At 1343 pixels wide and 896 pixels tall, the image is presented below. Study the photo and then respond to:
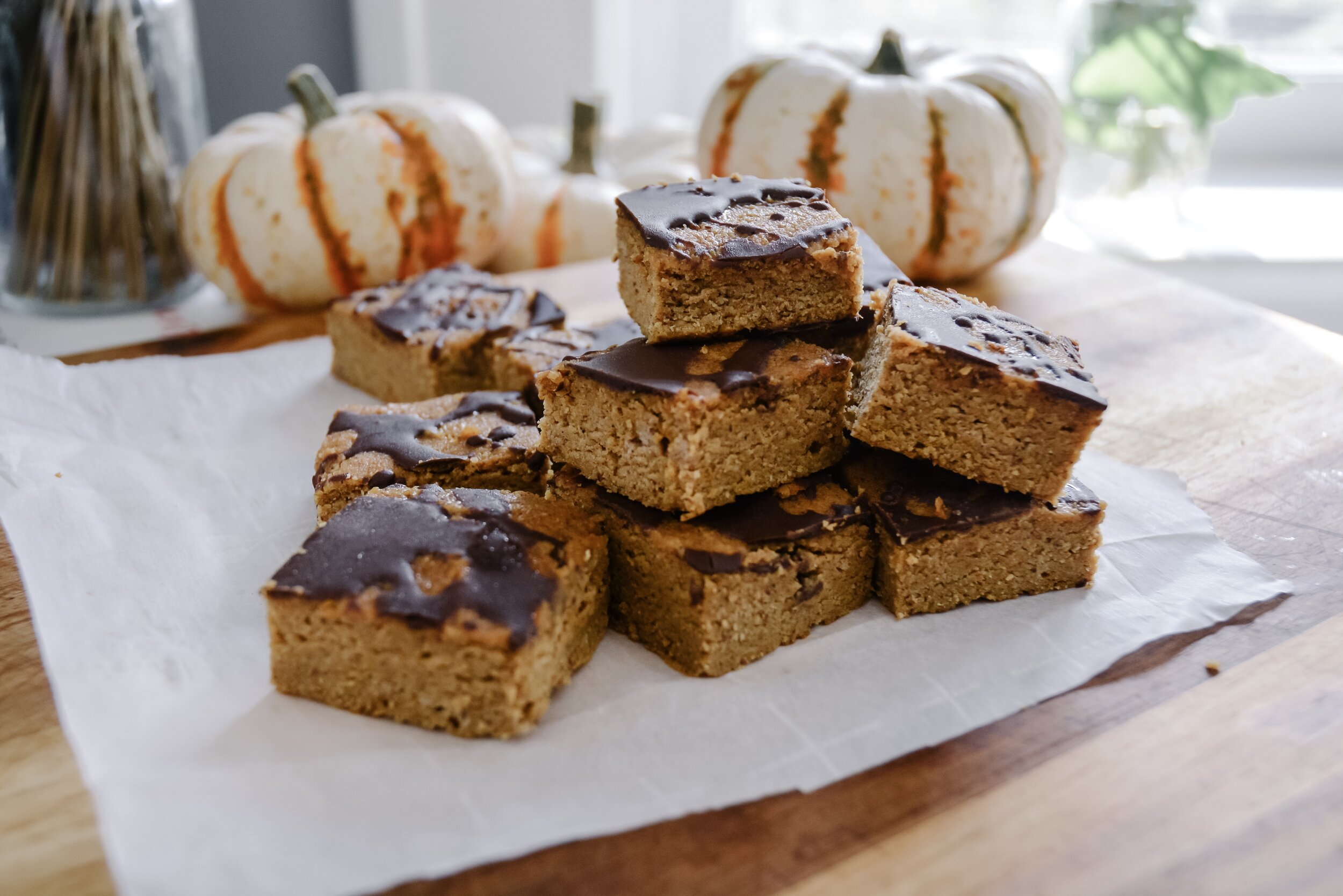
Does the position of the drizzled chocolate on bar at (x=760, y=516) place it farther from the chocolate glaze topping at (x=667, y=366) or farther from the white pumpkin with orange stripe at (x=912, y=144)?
the white pumpkin with orange stripe at (x=912, y=144)

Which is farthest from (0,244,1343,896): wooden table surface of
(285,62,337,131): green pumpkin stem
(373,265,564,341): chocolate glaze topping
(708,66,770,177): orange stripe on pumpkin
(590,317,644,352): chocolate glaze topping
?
(708,66,770,177): orange stripe on pumpkin

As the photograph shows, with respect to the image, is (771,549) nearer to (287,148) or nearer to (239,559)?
(239,559)

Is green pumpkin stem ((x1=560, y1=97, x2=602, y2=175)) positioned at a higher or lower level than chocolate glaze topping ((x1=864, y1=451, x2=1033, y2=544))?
higher

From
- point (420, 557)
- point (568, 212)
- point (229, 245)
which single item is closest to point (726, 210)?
point (420, 557)

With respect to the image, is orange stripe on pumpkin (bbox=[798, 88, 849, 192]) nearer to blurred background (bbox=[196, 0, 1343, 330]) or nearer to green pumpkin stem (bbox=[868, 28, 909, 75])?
green pumpkin stem (bbox=[868, 28, 909, 75])

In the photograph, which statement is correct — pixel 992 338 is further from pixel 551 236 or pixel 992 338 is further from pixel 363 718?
pixel 551 236

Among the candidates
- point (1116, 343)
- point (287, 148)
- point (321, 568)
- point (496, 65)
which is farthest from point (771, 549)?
point (496, 65)
